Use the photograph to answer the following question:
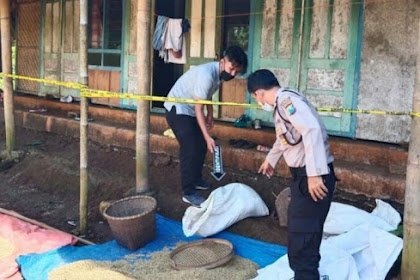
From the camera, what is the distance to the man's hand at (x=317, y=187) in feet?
9.96

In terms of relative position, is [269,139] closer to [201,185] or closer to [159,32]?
[201,185]

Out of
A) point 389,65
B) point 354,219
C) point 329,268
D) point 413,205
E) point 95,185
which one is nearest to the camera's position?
point 413,205

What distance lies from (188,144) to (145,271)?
4.85 feet

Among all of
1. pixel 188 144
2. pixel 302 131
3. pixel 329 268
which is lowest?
pixel 329 268

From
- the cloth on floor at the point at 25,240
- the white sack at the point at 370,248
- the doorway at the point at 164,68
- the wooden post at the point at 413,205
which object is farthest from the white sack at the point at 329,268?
the doorway at the point at 164,68

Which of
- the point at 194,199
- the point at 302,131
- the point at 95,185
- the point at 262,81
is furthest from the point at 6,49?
the point at 302,131

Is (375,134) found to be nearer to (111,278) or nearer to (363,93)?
(363,93)

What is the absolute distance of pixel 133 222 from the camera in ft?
14.5

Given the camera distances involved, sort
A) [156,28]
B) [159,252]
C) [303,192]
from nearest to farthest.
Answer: [303,192] → [159,252] → [156,28]

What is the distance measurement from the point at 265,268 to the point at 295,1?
3.87 metres

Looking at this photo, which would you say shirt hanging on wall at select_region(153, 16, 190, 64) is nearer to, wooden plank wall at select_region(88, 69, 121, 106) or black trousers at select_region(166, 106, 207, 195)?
wooden plank wall at select_region(88, 69, 121, 106)

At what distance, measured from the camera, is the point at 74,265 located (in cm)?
416

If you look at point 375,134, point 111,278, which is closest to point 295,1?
point 375,134

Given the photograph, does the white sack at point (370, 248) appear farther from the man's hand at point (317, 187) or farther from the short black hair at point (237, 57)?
the short black hair at point (237, 57)
